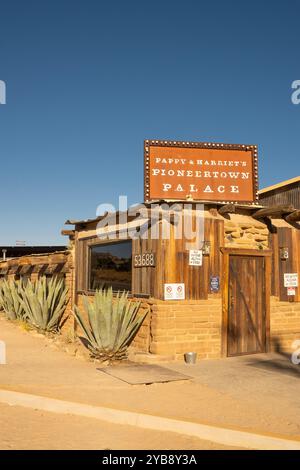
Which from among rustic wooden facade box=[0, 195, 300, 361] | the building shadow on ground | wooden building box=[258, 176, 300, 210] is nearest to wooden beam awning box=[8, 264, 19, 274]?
rustic wooden facade box=[0, 195, 300, 361]

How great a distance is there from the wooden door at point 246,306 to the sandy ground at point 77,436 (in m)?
4.91

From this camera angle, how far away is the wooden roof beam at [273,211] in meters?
9.94

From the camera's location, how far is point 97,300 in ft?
29.7

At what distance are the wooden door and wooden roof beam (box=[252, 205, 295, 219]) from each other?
889 mm

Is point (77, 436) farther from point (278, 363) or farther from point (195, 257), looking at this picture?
point (278, 363)

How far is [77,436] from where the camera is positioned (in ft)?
16.1

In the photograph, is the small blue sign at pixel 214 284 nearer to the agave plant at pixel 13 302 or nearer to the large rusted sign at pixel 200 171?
the large rusted sign at pixel 200 171

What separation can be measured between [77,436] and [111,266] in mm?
6490

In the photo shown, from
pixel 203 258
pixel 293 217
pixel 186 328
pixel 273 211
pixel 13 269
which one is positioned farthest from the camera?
pixel 13 269

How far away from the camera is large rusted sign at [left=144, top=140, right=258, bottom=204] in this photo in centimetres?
1138

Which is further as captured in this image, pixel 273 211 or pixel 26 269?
pixel 26 269

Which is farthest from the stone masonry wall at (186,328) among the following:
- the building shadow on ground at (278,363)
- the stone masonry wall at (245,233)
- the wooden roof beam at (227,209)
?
the wooden roof beam at (227,209)

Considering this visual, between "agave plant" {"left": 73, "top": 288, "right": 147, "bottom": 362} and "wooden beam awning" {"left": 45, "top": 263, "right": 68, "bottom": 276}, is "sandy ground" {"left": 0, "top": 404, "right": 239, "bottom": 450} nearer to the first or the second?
"agave plant" {"left": 73, "top": 288, "right": 147, "bottom": 362}

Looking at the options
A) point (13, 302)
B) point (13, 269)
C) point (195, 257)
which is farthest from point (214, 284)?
point (13, 269)
